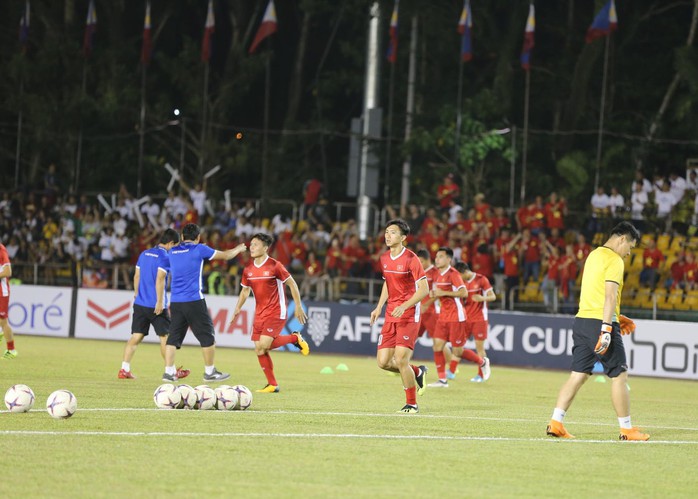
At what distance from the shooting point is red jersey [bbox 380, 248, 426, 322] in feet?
47.9

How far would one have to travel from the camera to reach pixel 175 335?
58.7 ft

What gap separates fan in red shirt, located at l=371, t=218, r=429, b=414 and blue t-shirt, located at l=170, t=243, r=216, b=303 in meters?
3.87

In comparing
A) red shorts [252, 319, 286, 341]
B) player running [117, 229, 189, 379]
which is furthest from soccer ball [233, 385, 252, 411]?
player running [117, 229, 189, 379]

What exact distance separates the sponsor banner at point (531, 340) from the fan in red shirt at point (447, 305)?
21.5 feet

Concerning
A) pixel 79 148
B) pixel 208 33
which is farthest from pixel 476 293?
pixel 79 148

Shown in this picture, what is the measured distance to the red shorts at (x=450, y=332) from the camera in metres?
20.6

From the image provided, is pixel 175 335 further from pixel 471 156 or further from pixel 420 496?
pixel 471 156

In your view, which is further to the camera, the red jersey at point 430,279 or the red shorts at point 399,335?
the red jersey at point 430,279

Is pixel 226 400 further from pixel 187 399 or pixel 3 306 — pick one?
pixel 3 306

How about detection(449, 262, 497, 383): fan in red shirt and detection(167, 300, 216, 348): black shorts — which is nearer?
detection(167, 300, 216, 348): black shorts

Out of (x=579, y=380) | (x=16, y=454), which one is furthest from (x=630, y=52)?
(x=16, y=454)

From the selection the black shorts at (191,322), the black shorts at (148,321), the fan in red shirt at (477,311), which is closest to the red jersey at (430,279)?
the fan in red shirt at (477,311)

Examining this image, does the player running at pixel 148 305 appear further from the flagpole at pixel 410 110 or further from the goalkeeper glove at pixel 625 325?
the flagpole at pixel 410 110

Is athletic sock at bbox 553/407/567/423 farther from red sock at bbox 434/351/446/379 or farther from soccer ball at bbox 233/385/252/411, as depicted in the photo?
red sock at bbox 434/351/446/379
